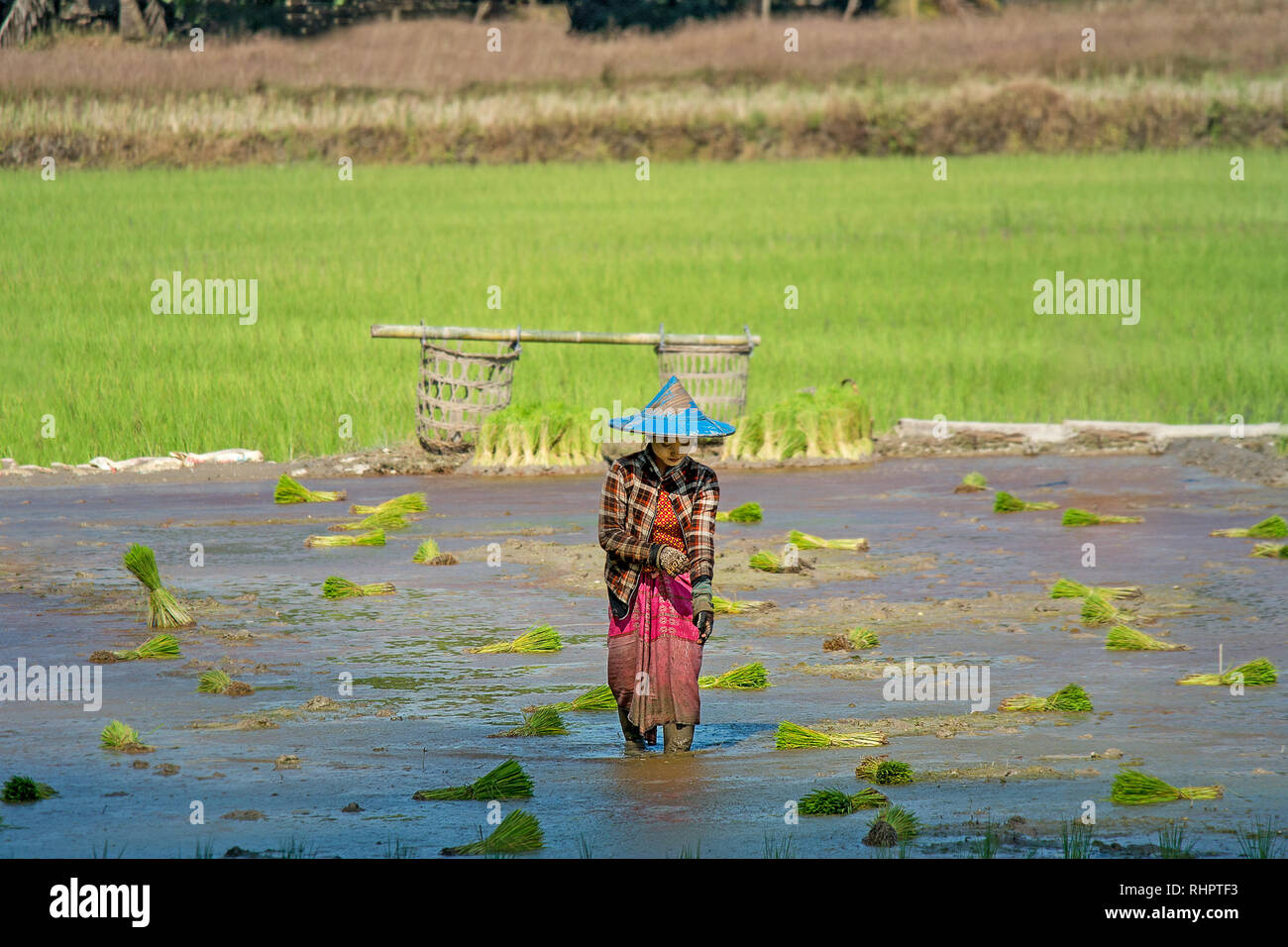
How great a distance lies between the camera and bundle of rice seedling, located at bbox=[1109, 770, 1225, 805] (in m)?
6.71

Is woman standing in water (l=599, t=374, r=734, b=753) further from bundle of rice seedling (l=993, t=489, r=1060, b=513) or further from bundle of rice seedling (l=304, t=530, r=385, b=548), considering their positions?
bundle of rice seedling (l=993, t=489, r=1060, b=513)

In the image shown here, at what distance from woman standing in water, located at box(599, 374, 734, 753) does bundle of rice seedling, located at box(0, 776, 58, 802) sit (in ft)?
7.27

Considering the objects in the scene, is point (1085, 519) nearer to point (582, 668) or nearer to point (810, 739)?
point (582, 668)

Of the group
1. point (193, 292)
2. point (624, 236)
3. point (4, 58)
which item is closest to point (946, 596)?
point (193, 292)

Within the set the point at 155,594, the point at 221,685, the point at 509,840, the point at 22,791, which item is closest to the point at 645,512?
the point at 509,840

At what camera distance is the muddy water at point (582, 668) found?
6.59m

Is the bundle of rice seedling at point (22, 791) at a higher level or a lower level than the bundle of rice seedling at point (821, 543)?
higher

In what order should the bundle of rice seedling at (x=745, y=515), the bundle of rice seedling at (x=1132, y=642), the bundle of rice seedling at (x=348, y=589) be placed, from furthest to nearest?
the bundle of rice seedling at (x=745, y=515), the bundle of rice seedling at (x=348, y=589), the bundle of rice seedling at (x=1132, y=642)

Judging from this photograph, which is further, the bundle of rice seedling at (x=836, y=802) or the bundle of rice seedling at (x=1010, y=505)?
the bundle of rice seedling at (x=1010, y=505)

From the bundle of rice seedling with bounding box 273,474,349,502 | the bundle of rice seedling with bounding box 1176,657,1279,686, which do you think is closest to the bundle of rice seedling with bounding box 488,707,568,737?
the bundle of rice seedling with bounding box 1176,657,1279,686

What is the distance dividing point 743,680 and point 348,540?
477 centimetres

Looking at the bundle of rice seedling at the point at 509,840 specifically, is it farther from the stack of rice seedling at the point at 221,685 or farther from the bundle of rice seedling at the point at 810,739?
the stack of rice seedling at the point at 221,685

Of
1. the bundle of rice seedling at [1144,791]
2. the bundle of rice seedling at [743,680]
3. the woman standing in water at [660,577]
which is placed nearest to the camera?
the bundle of rice seedling at [1144,791]

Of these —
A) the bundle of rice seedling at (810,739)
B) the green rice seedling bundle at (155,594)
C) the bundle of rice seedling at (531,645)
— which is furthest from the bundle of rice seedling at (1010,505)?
the bundle of rice seedling at (810,739)
